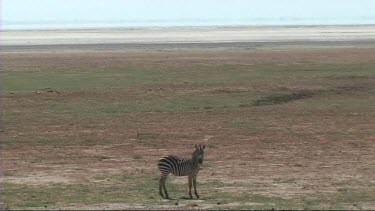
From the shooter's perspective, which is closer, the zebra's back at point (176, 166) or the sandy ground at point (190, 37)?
the zebra's back at point (176, 166)

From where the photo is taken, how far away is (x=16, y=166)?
72.9 ft

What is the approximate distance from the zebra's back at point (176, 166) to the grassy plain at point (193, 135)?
0.57 metres

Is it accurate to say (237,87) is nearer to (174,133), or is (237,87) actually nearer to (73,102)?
(73,102)

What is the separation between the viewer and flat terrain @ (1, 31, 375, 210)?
18.2 m

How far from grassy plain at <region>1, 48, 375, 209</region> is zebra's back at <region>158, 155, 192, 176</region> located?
571 mm

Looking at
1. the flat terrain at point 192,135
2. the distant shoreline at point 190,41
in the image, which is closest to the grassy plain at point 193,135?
the flat terrain at point 192,135

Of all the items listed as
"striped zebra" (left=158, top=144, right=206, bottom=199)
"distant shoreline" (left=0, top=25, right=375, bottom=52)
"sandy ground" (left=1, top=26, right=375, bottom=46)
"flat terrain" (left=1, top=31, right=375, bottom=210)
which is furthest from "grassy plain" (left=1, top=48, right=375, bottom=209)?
"sandy ground" (left=1, top=26, right=375, bottom=46)

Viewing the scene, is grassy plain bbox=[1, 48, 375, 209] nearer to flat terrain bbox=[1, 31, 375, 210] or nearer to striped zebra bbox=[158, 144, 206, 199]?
flat terrain bbox=[1, 31, 375, 210]

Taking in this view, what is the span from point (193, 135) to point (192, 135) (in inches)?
1.4

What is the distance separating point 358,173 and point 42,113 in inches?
631

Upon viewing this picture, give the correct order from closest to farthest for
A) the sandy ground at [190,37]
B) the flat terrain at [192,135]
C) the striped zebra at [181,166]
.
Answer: the striped zebra at [181,166], the flat terrain at [192,135], the sandy ground at [190,37]


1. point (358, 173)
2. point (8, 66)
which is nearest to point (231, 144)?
point (358, 173)

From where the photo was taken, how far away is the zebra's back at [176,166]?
17.4 metres

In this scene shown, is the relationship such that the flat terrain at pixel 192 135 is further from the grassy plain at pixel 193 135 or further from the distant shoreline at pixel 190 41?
the distant shoreline at pixel 190 41
